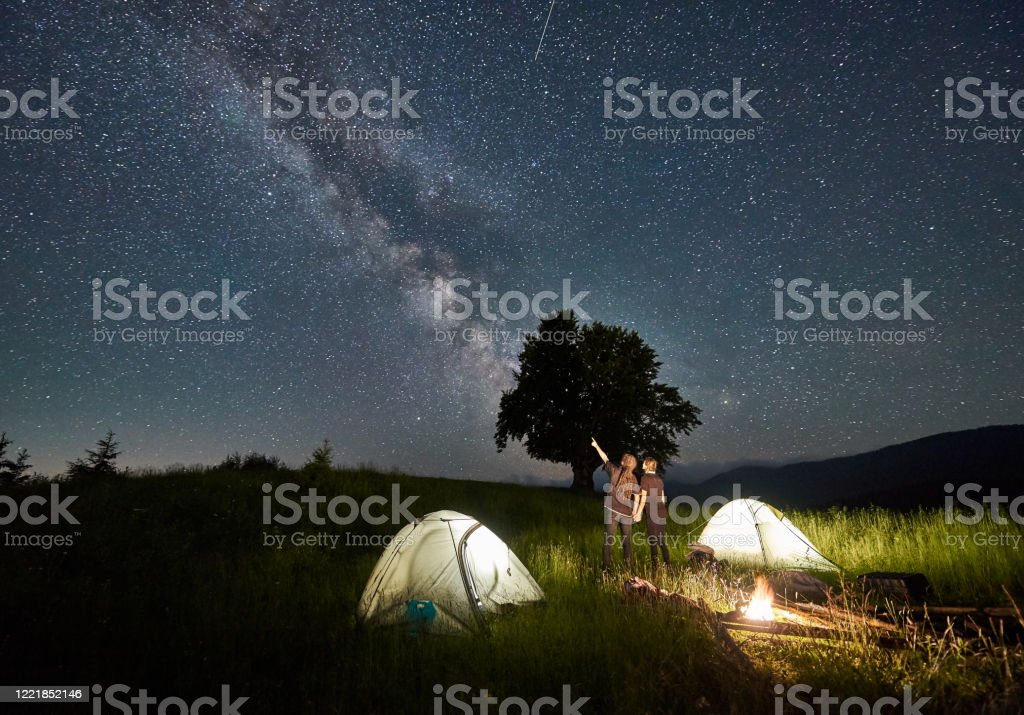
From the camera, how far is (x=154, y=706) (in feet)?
17.3

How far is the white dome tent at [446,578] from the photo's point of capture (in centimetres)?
739

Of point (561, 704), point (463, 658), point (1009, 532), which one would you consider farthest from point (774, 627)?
point (1009, 532)

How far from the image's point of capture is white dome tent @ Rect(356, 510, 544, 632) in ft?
24.3

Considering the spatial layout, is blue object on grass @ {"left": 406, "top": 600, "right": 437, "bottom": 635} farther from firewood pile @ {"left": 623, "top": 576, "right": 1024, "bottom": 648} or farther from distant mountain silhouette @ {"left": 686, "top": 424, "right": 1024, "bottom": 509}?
distant mountain silhouette @ {"left": 686, "top": 424, "right": 1024, "bottom": 509}

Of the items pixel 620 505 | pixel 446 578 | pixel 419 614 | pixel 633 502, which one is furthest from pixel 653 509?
pixel 419 614

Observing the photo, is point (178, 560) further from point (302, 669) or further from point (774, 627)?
point (774, 627)

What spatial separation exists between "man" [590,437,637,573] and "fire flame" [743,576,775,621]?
13.0ft

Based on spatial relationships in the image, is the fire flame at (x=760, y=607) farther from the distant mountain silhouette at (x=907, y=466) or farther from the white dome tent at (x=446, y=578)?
the distant mountain silhouette at (x=907, y=466)

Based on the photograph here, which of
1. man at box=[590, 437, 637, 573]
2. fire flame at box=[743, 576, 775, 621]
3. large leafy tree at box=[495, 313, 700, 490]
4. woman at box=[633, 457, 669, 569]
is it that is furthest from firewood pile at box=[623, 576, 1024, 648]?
large leafy tree at box=[495, 313, 700, 490]

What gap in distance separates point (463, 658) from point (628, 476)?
622 cm

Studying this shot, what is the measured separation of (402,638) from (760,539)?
27.9 feet

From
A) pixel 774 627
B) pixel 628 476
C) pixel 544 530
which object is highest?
pixel 628 476

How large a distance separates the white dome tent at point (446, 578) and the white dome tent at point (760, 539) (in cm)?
586

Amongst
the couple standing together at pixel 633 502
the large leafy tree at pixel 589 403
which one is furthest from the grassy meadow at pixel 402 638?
the large leafy tree at pixel 589 403
